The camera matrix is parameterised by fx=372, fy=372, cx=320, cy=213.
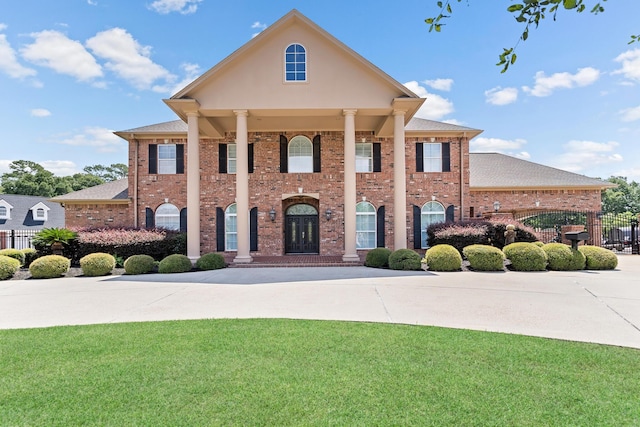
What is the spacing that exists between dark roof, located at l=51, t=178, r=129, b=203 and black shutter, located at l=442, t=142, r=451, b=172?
1610 cm

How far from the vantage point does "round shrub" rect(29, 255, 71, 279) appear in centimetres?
1263

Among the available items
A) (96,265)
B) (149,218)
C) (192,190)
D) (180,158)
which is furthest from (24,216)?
(192,190)

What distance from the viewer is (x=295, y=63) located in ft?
50.1

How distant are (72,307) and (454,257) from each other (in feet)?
36.3

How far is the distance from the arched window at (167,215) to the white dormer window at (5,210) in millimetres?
24889

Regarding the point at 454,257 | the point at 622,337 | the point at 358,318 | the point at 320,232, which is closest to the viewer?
the point at 622,337

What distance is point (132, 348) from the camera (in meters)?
4.88

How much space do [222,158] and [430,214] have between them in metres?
10.8

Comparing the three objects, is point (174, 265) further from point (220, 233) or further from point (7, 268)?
point (7, 268)

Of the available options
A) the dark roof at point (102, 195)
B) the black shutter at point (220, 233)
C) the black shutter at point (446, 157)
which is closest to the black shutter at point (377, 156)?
the black shutter at point (446, 157)

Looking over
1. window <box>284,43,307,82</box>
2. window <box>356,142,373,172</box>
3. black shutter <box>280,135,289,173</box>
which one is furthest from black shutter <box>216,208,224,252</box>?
window <box>284,43,307,82</box>

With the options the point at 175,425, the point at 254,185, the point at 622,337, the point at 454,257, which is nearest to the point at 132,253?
the point at 254,185

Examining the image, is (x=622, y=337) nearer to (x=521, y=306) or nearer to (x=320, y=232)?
(x=521, y=306)

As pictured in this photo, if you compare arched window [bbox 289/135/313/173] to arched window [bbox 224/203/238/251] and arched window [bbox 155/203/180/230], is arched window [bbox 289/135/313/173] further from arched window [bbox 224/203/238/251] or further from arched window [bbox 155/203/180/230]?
arched window [bbox 155/203/180/230]
